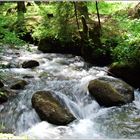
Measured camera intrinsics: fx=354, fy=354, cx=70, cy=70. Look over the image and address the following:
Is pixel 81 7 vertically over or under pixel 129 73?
over

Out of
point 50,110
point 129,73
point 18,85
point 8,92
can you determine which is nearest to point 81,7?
point 129,73

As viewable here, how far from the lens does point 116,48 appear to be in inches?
489

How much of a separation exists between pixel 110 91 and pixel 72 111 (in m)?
1.22

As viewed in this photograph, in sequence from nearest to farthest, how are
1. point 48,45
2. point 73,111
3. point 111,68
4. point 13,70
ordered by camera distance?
point 73,111 < point 111,68 < point 13,70 < point 48,45

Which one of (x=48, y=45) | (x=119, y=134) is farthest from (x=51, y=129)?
(x=48, y=45)

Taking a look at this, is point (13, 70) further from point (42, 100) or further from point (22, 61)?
point (42, 100)

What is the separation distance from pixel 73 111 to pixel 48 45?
6937 millimetres

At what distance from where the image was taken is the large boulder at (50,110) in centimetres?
886

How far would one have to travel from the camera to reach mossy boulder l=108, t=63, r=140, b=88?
11219 millimetres

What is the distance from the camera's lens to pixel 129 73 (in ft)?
37.1

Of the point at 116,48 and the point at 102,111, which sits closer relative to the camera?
the point at 102,111

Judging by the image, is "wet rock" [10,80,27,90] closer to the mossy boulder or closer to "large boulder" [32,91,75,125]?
"large boulder" [32,91,75,125]

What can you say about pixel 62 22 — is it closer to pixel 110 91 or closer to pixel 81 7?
pixel 81 7

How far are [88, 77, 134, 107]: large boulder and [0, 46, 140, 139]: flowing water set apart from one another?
0.55ft
